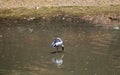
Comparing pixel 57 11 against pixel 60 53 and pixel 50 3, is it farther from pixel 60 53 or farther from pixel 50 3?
pixel 60 53

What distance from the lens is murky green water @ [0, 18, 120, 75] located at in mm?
16500

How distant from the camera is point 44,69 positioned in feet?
54.1

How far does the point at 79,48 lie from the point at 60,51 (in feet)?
2.76

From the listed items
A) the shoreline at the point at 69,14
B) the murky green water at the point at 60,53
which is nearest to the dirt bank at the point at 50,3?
the shoreline at the point at 69,14

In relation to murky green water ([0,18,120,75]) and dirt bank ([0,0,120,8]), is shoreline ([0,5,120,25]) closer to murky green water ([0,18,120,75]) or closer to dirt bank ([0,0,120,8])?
dirt bank ([0,0,120,8])

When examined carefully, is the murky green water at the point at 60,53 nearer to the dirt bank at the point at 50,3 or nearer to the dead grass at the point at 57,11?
the dead grass at the point at 57,11

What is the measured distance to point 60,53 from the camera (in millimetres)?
19156

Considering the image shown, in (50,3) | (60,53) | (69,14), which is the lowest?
(69,14)

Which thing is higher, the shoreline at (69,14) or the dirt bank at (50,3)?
the dirt bank at (50,3)

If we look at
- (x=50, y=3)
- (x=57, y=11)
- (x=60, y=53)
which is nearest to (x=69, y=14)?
(x=57, y=11)

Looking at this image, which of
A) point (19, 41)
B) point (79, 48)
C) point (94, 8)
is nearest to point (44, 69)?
point (79, 48)

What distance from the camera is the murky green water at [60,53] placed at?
16.5 meters

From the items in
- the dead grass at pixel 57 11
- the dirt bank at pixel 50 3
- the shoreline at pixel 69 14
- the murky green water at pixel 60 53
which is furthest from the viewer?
the dirt bank at pixel 50 3

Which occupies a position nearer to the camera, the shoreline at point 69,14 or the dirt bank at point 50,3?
the shoreline at point 69,14
